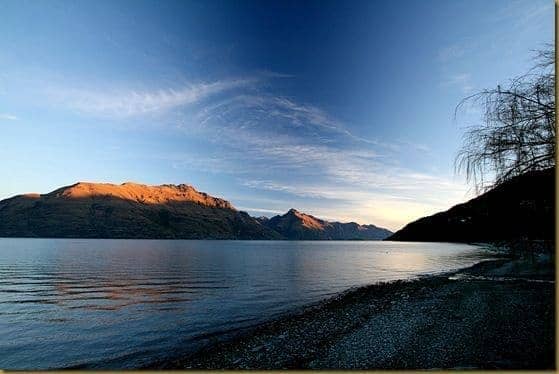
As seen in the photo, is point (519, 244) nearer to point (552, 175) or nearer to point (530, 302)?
point (552, 175)

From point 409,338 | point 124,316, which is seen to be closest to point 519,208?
point 409,338

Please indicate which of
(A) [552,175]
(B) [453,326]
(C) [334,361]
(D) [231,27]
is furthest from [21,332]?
(A) [552,175]

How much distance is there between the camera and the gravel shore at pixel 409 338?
6836mm

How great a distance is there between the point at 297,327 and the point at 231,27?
9.83 m

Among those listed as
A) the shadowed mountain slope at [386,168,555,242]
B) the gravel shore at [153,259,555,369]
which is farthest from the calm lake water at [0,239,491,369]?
the shadowed mountain slope at [386,168,555,242]

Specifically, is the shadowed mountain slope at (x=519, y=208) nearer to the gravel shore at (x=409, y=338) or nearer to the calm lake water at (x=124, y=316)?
the gravel shore at (x=409, y=338)

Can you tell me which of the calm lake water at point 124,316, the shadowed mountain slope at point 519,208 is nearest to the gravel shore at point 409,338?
the shadowed mountain slope at point 519,208

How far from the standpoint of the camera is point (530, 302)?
11703 millimetres

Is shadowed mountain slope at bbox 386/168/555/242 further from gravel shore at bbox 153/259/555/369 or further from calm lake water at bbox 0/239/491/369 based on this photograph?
calm lake water at bbox 0/239/491/369

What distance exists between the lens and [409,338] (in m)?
8.56

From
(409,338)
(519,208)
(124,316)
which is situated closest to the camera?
(519,208)

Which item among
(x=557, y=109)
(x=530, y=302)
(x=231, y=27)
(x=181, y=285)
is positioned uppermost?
(x=231, y=27)

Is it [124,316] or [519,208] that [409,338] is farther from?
[124,316]

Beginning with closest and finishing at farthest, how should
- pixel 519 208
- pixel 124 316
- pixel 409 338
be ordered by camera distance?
pixel 519 208
pixel 409 338
pixel 124 316
